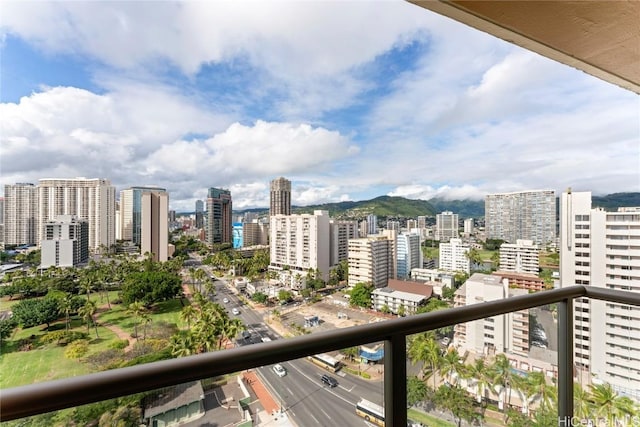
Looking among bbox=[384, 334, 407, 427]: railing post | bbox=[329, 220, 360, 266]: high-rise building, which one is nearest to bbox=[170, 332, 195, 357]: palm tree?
bbox=[384, 334, 407, 427]: railing post

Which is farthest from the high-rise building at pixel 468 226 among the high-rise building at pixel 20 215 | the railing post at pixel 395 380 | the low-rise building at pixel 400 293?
the high-rise building at pixel 20 215

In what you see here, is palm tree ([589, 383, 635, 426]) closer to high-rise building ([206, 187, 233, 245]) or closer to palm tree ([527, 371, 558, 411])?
palm tree ([527, 371, 558, 411])

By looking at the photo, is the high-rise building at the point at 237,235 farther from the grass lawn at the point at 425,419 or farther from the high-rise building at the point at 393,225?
the grass lawn at the point at 425,419

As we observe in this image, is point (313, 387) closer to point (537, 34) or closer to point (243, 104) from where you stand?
Answer: point (537, 34)

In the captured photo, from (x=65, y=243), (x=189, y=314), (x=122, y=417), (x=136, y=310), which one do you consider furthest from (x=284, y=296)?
(x=122, y=417)

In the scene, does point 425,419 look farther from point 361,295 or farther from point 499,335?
point 361,295
